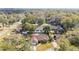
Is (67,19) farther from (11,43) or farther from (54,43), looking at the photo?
(11,43)

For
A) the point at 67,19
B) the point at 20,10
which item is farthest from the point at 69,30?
the point at 20,10

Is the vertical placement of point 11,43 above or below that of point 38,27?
below

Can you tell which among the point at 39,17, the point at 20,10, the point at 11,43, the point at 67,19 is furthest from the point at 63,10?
the point at 11,43

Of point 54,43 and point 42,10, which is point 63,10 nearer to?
point 42,10
